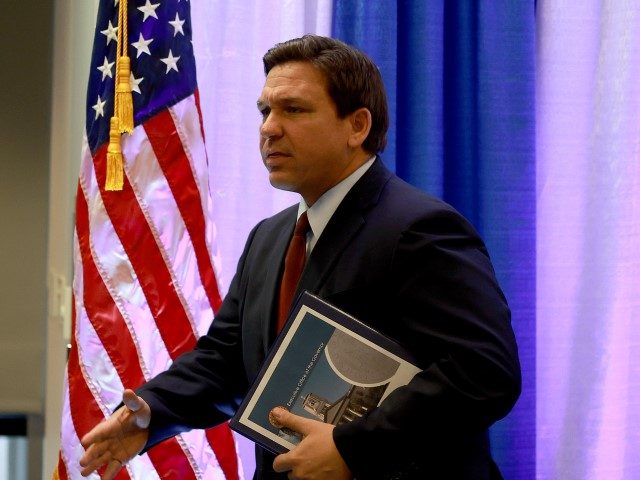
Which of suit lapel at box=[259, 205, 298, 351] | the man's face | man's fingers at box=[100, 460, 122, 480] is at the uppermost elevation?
the man's face

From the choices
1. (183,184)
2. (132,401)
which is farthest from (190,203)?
(132,401)

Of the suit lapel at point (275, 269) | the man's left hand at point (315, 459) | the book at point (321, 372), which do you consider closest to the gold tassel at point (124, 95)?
the suit lapel at point (275, 269)

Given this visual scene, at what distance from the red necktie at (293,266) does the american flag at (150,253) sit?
77 centimetres

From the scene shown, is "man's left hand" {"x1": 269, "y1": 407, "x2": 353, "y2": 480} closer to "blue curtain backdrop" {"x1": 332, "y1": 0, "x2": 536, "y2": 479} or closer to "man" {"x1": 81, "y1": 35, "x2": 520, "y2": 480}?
"man" {"x1": 81, "y1": 35, "x2": 520, "y2": 480}

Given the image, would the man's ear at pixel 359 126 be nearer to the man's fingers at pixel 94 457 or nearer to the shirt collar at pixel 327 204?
the shirt collar at pixel 327 204

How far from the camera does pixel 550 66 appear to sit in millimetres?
2453

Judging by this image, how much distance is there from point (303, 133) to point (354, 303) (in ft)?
0.99

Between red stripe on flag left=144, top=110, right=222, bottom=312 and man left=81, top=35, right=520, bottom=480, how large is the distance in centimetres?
57

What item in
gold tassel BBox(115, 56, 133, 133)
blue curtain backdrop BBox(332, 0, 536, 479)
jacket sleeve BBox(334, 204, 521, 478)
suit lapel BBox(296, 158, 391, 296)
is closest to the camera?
jacket sleeve BBox(334, 204, 521, 478)

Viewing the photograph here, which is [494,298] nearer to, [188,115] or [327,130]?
[327,130]

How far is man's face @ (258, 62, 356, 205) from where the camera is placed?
1.47 metres

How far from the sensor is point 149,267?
2.24 m

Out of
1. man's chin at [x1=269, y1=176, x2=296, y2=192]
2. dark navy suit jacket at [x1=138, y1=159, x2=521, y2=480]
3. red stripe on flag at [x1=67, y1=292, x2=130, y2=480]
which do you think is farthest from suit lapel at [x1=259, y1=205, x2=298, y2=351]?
red stripe on flag at [x1=67, y1=292, x2=130, y2=480]

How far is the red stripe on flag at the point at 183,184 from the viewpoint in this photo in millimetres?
2230
